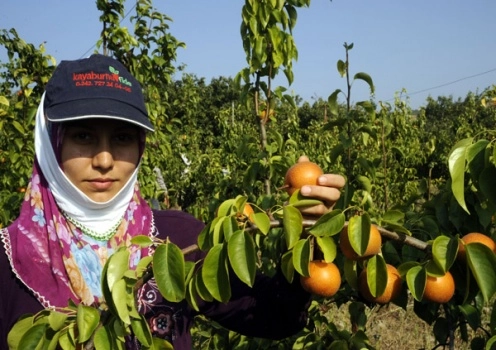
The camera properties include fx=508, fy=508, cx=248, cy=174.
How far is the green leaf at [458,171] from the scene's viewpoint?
1.09 meters

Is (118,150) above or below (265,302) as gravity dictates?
above

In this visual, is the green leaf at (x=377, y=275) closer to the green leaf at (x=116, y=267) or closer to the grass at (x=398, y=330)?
the green leaf at (x=116, y=267)

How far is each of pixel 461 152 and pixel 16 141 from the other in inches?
136

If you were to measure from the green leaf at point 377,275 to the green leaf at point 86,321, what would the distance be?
578 millimetres

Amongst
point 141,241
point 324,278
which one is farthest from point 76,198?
point 324,278

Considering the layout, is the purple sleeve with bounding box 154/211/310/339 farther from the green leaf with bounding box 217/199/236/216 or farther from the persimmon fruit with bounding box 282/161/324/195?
Result: the green leaf with bounding box 217/199/236/216

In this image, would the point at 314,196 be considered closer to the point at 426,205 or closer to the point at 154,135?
the point at 426,205

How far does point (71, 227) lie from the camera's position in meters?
1.56

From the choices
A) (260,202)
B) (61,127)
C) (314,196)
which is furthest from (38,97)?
(314,196)

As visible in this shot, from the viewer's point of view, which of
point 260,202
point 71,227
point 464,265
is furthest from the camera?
point 260,202

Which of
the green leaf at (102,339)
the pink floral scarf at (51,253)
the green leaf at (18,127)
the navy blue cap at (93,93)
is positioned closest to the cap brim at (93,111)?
the navy blue cap at (93,93)

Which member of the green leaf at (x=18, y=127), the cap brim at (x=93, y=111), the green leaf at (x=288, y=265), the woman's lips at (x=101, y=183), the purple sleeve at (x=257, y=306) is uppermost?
the green leaf at (x=18, y=127)

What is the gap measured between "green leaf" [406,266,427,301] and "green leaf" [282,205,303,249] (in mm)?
258

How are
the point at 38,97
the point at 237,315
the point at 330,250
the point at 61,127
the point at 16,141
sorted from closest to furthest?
the point at 330,250
the point at 61,127
the point at 237,315
the point at 16,141
the point at 38,97
